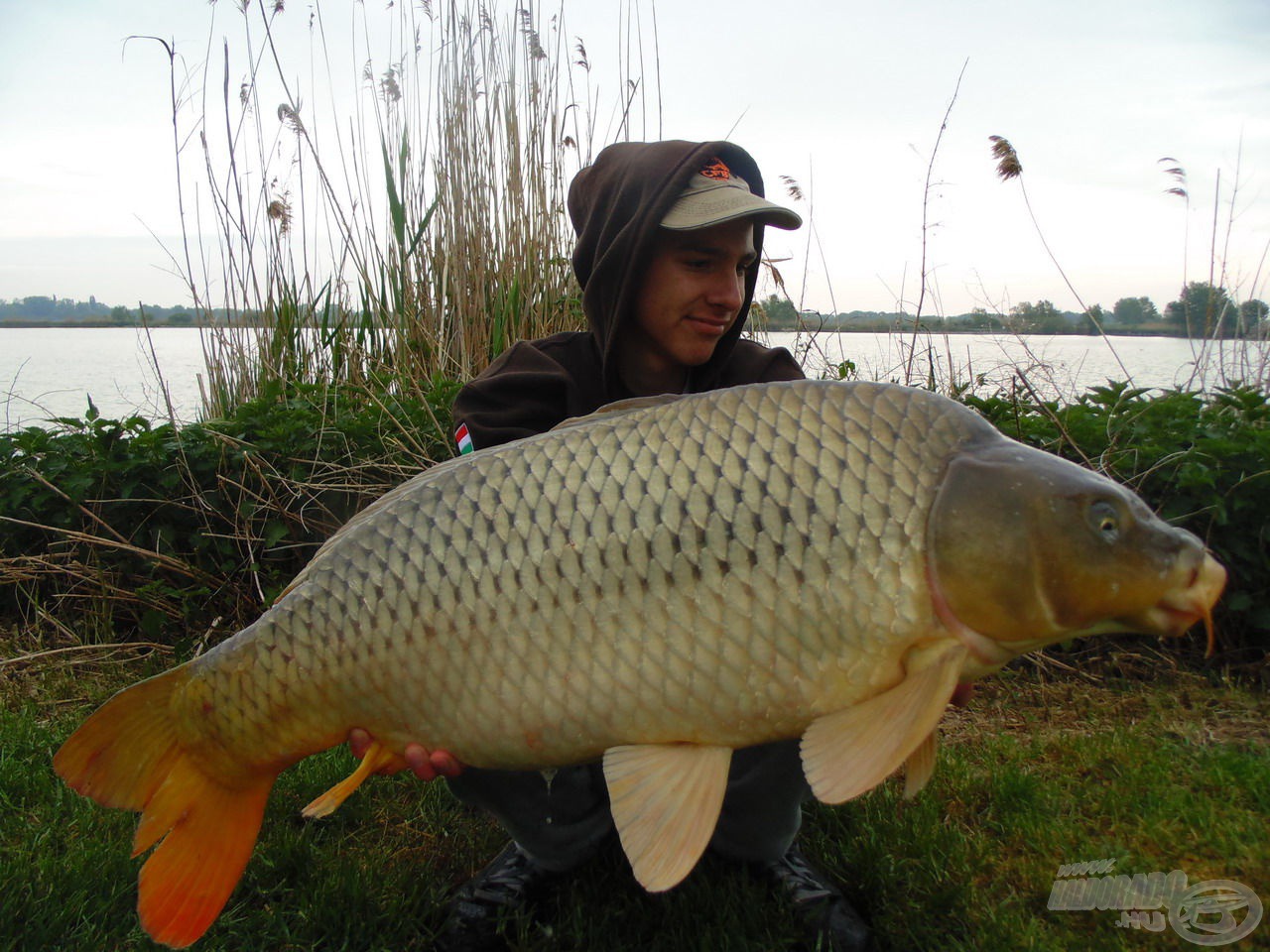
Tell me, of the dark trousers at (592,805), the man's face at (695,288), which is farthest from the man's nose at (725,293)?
the dark trousers at (592,805)

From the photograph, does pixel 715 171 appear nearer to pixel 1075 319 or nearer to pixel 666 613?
pixel 666 613

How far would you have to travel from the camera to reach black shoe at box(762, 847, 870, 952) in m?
1.39

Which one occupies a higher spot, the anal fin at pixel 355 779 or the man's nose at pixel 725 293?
the man's nose at pixel 725 293

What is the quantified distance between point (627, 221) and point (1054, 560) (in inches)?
42.1

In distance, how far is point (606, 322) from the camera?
1852mm

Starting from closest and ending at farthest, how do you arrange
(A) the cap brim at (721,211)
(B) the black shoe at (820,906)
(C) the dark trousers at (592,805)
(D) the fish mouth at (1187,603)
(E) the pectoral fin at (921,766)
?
(D) the fish mouth at (1187,603) → (E) the pectoral fin at (921,766) → (B) the black shoe at (820,906) → (C) the dark trousers at (592,805) → (A) the cap brim at (721,211)

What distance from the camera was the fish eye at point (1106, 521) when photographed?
1002mm

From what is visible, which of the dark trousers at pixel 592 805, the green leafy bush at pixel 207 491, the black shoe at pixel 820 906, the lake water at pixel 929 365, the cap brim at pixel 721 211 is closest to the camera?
the black shoe at pixel 820 906

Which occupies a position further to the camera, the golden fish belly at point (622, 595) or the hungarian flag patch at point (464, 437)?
the hungarian flag patch at point (464, 437)

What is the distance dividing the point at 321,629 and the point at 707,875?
0.80 meters

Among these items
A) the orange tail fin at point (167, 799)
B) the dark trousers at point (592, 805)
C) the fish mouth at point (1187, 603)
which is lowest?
the dark trousers at point (592, 805)

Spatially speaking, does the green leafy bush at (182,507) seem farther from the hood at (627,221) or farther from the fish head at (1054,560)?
the fish head at (1054,560)

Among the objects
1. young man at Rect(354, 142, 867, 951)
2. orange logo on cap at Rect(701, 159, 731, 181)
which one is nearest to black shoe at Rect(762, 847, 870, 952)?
young man at Rect(354, 142, 867, 951)

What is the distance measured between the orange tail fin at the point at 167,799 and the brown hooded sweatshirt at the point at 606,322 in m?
0.74
